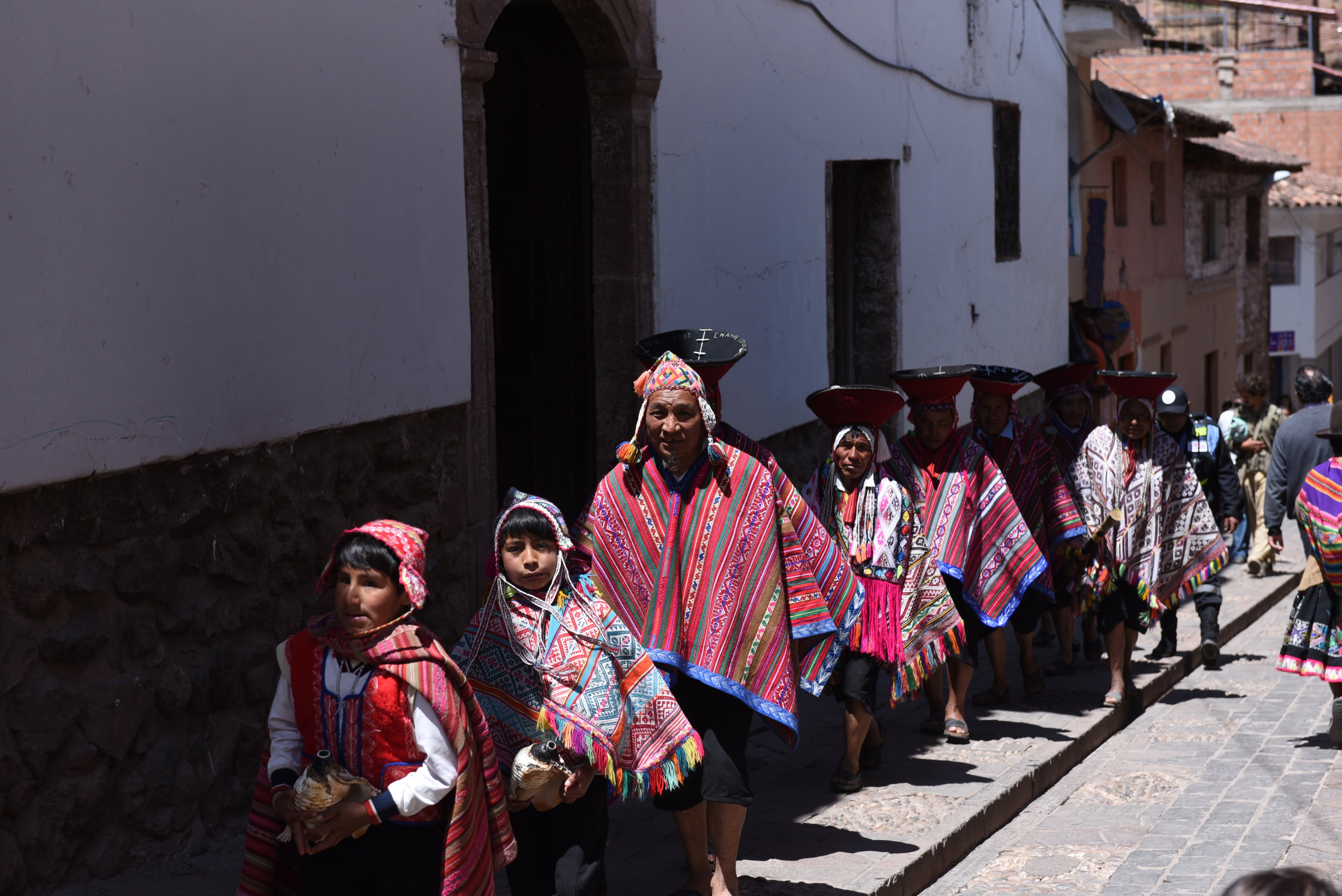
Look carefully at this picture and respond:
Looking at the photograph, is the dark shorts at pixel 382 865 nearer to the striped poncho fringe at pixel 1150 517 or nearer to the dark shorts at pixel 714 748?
the dark shorts at pixel 714 748

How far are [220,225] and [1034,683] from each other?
532cm

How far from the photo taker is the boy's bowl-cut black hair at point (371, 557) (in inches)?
144

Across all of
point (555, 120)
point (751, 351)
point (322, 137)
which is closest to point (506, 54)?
point (555, 120)

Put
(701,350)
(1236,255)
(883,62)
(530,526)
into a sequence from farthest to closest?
(1236,255) < (883,62) < (701,350) < (530,526)

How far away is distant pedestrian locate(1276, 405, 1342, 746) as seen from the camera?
7395 millimetres

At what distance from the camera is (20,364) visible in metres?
4.38

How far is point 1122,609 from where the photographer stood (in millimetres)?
8453

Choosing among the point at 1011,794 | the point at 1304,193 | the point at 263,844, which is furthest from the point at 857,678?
the point at 1304,193

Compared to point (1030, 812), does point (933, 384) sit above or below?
above

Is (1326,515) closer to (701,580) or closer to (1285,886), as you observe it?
(701,580)

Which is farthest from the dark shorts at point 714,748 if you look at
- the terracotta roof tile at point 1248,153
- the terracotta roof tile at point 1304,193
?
the terracotta roof tile at point 1304,193

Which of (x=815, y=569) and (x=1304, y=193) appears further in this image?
(x=1304, y=193)

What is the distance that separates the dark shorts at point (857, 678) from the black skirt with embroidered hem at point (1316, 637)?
2.32 m

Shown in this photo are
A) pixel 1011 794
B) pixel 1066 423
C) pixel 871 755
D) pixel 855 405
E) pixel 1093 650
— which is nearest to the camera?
pixel 855 405
